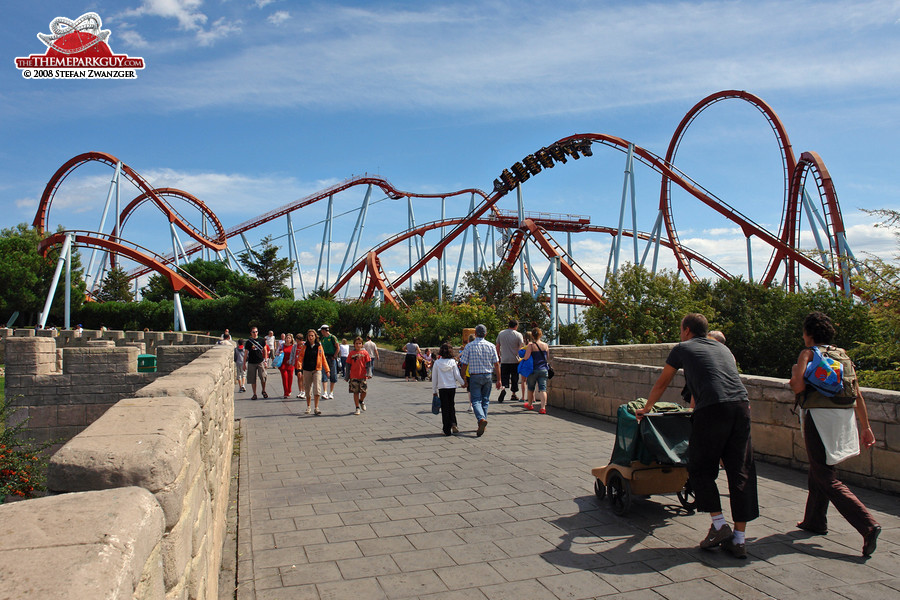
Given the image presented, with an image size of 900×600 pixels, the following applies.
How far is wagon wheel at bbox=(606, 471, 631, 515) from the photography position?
16.3ft

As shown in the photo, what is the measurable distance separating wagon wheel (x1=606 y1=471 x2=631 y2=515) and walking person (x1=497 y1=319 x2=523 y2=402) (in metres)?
6.63

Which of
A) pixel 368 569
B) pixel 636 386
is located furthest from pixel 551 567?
pixel 636 386

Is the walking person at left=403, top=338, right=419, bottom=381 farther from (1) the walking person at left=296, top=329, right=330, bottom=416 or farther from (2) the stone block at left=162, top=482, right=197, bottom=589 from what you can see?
(2) the stone block at left=162, top=482, right=197, bottom=589

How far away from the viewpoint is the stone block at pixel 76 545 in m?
1.17

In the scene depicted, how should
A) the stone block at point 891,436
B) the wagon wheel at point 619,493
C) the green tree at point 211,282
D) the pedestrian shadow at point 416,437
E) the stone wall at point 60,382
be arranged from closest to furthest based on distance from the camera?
the wagon wheel at point 619,493, the stone block at point 891,436, the pedestrian shadow at point 416,437, the stone wall at point 60,382, the green tree at point 211,282

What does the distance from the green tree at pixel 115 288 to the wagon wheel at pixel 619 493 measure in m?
55.5

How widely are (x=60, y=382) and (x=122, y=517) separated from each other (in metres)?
14.3

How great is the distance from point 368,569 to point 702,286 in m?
31.4

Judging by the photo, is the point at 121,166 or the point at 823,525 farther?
the point at 121,166

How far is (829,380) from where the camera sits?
4328 mm

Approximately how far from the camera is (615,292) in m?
23.2

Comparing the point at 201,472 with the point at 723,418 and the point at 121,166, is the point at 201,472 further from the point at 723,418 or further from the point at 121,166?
the point at 121,166

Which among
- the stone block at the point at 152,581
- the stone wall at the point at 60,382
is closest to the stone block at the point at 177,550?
the stone block at the point at 152,581

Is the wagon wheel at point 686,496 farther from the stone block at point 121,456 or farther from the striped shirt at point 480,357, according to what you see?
the stone block at point 121,456
